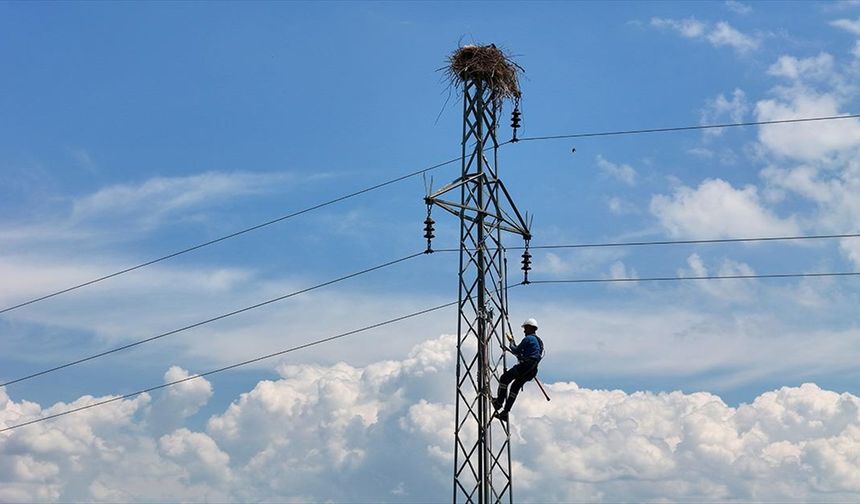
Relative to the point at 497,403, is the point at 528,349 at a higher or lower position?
higher

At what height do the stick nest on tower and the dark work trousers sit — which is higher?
the stick nest on tower

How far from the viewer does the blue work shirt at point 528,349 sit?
24.3 m

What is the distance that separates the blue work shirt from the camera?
2427 cm

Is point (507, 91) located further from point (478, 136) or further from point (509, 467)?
point (509, 467)

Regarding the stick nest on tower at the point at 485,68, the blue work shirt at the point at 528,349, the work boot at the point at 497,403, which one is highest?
the stick nest on tower at the point at 485,68

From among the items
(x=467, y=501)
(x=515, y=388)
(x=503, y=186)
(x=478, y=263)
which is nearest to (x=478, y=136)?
(x=503, y=186)

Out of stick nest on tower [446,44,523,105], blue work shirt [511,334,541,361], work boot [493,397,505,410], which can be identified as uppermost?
stick nest on tower [446,44,523,105]

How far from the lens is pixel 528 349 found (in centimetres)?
2430

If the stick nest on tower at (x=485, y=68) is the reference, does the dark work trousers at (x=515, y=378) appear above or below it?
below

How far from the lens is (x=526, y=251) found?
26.4m

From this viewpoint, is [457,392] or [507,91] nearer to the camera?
[457,392]

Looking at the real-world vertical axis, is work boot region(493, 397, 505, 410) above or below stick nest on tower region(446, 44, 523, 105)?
below

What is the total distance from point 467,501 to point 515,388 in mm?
2323

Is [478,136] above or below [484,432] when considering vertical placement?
above
